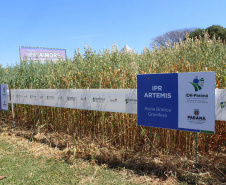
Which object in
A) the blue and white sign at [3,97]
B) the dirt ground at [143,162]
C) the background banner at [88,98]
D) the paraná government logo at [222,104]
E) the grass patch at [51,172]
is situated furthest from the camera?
the blue and white sign at [3,97]

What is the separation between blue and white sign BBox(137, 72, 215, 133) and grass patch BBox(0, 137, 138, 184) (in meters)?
0.90

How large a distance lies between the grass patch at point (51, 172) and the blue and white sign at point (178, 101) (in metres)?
0.90

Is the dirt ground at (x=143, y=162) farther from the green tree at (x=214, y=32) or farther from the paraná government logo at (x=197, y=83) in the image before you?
the green tree at (x=214, y=32)

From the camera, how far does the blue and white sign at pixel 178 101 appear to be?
2.47 metres

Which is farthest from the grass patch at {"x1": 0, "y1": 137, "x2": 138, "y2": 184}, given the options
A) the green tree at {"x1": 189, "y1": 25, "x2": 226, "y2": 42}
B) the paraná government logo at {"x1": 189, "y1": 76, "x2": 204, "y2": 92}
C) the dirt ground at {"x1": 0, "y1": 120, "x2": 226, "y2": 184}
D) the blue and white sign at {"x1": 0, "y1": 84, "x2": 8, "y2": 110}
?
the green tree at {"x1": 189, "y1": 25, "x2": 226, "y2": 42}

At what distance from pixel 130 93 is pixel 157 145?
0.96m

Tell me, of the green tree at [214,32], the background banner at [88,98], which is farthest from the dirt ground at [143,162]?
the green tree at [214,32]

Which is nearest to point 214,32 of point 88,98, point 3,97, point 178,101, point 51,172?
point 3,97

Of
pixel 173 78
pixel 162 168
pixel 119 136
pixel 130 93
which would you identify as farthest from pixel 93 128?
pixel 173 78

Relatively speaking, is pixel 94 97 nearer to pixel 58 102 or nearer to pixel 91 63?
pixel 58 102

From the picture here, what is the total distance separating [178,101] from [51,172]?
2058mm

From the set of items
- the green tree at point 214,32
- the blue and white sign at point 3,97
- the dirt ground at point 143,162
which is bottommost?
the dirt ground at point 143,162

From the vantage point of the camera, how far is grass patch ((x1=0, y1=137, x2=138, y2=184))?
2811mm

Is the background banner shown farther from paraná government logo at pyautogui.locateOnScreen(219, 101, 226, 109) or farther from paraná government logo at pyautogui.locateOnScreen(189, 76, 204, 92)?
paraná government logo at pyautogui.locateOnScreen(219, 101, 226, 109)
